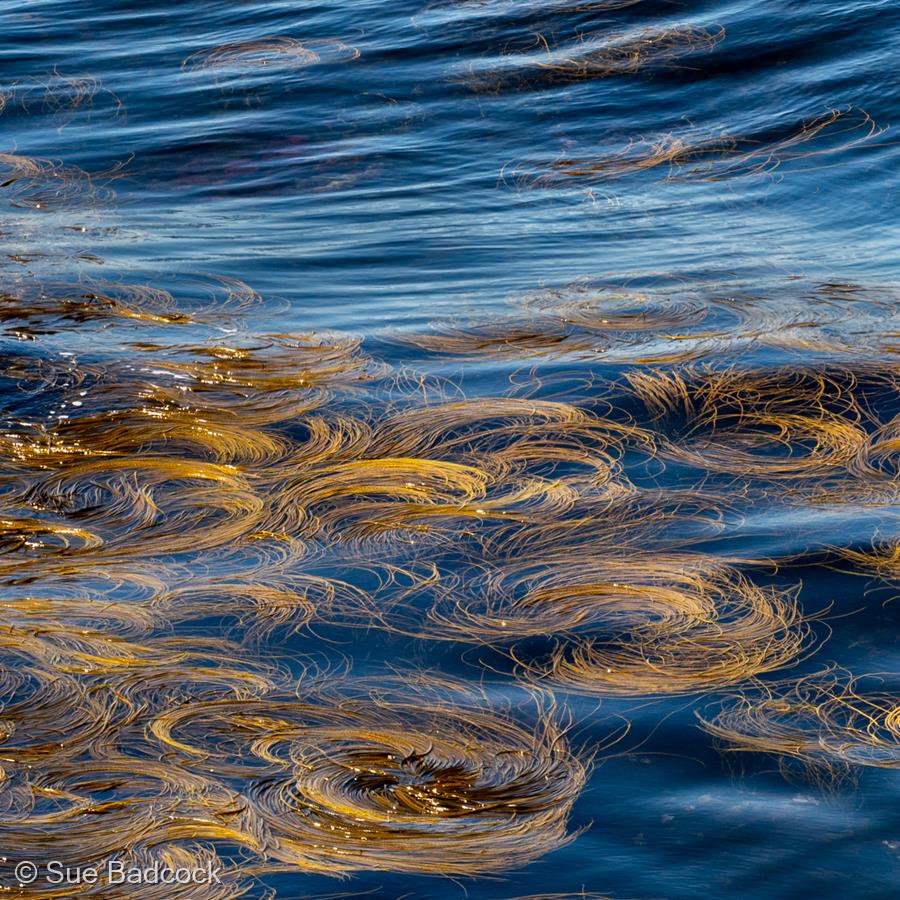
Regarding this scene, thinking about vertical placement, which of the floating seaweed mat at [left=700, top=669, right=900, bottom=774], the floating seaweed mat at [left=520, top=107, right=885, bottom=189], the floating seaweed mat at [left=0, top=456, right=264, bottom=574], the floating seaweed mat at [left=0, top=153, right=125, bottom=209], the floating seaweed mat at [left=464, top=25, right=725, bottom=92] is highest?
the floating seaweed mat at [left=464, top=25, right=725, bottom=92]

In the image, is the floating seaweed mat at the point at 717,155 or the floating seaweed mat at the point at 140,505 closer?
the floating seaweed mat at the point at 140,505

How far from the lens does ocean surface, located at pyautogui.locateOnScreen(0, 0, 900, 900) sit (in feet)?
6.42

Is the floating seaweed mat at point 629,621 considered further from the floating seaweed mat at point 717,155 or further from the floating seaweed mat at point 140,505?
the floating seaweed mat at point 717,155

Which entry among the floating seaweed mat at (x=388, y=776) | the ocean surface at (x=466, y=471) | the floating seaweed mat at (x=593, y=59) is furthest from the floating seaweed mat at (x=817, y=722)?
the floating seaweed mat at (x=593, y=59)

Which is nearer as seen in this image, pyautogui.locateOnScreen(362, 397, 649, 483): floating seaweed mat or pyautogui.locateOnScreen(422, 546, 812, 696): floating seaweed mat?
pyautogui.locateOnScreen(422, 546, 812, 696): floating seaweed mat

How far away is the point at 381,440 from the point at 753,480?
→ 1.06 metres

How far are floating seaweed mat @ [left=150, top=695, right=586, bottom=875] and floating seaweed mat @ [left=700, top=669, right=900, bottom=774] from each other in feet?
1.10

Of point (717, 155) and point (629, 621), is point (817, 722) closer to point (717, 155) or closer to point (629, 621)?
point (629, 621)

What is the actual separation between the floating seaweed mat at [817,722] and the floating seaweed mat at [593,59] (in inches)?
173

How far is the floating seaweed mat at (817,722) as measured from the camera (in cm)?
205

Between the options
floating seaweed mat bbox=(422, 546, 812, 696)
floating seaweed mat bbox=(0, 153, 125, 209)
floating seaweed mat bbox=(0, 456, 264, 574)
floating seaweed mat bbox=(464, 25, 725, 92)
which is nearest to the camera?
floating seaweed mat bbox=(422, 546, 812, 696)

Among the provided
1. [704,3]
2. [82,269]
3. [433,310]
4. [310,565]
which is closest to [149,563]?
[310,565]

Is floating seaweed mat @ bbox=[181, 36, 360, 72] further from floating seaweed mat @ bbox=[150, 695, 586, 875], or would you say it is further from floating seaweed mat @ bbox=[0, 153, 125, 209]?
floating seaweed mat @ bbox=[150, 695, 586, 875]

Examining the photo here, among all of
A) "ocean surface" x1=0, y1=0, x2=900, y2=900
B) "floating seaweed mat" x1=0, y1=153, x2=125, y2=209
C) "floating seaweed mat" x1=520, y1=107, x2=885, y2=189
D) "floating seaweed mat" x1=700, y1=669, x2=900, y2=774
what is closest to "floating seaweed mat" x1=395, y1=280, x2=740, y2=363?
"ocean surface" x1=0, y1=0, x2=900, y2=900
